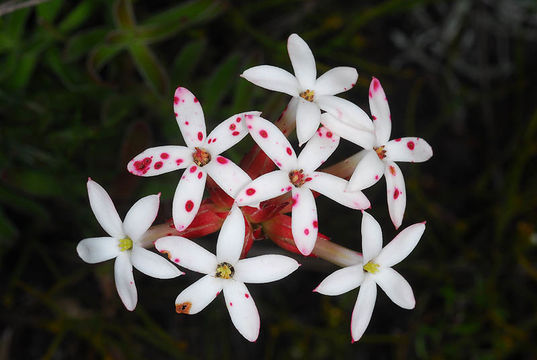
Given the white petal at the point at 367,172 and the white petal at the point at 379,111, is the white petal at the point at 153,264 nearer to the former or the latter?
the white petal at the point at 367,172

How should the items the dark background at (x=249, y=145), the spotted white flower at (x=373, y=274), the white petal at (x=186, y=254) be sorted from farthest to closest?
the dark background at (x=249, y=145) → the spotted white flower at (x=373, y=274) → the white petal at (x=186, y=254)

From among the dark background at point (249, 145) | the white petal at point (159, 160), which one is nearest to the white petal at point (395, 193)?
the white petal at point (159, 160)

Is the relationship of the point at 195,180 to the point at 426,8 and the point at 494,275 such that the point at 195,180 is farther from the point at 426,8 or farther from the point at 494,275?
the point at 426,8

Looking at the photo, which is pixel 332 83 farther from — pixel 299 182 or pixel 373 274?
pixel 373 274

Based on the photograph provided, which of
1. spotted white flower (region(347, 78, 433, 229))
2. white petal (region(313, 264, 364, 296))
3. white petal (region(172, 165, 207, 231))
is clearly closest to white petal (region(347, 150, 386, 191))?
spotted white flower (region(347, 78, 433, 229))

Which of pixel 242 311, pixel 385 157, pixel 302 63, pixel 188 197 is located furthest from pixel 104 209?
pixel 385 157

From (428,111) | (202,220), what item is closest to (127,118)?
(202,220)

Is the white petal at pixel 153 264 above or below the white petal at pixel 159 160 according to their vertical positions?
below
